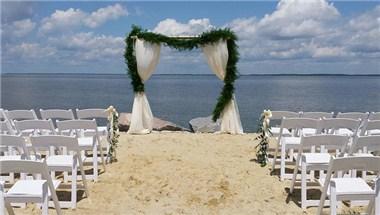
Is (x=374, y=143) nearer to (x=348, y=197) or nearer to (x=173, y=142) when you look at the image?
(x=348, y=197)

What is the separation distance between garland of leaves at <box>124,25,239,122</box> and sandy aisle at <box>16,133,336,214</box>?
6.59 feet

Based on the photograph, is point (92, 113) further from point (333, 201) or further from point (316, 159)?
point (333, 201)

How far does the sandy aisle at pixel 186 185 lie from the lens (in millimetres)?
5240

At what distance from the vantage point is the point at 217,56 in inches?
407

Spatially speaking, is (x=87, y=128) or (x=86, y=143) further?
(x=86, y=143)

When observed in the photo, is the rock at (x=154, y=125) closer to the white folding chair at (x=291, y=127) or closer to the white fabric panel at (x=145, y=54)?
the white fabric panel at (x=145, y=54)

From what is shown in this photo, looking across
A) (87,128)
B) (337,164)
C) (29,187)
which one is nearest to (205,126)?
(87,128)

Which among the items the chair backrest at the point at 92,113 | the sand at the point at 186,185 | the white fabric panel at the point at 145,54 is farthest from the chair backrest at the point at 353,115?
the white fabric panel at the point at 145,54

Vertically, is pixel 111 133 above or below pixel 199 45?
below

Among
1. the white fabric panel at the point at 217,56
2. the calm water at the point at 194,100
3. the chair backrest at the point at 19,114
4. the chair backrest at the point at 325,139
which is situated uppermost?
the white fabric panel at the point at 217,56

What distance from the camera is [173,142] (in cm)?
930

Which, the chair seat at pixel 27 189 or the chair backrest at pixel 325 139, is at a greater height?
the chair backrest at pixel 325 139

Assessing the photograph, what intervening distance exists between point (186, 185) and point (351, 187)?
7.86 ft

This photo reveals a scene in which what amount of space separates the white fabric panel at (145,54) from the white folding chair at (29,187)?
6153 mm
